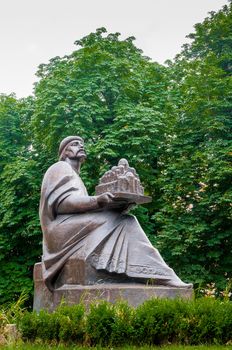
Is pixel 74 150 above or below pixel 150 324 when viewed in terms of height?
above

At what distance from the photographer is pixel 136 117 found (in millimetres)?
20016

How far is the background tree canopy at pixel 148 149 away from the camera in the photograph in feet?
60.6

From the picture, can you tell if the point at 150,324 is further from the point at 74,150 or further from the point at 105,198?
the point at 74,150

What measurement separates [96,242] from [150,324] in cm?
217

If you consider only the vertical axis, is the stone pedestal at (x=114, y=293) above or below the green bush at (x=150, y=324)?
above

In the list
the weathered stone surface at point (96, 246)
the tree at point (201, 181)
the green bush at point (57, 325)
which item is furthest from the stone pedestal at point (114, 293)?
the tree at point (201, 181)

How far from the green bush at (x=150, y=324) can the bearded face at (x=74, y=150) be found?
347 centimetres

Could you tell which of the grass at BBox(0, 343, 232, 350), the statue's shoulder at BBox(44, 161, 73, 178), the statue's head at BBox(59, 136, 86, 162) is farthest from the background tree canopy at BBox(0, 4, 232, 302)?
the grass at BBox(0, 343, 232, 350)

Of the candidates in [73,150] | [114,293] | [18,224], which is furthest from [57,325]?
[18,224]

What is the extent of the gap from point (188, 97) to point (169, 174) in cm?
261

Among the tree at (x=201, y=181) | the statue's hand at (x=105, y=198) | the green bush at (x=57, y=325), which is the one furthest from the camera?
the tree at (x=201, y=181)

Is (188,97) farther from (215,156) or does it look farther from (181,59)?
(181,59)

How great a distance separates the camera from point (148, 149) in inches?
798

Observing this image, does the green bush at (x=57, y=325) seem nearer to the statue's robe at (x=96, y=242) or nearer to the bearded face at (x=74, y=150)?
the statue's robe at (x=96, y=242)
